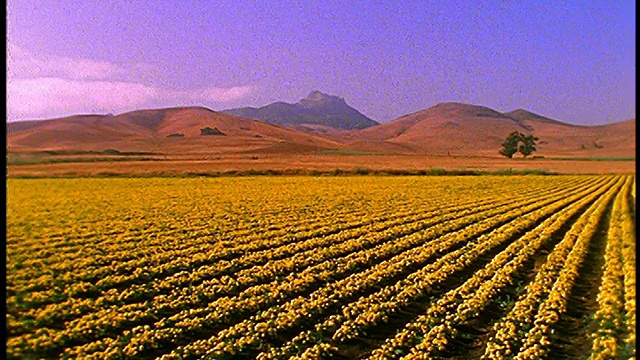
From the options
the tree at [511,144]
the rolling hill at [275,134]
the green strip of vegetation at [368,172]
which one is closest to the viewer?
the rolling hill at [275,134]

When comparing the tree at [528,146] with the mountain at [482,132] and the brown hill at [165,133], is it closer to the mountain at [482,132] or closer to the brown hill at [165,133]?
the mountain at [482,132]

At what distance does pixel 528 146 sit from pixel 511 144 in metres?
1.98

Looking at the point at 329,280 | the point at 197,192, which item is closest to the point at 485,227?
the point at 329,280

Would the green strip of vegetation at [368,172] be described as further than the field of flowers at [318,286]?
Yes

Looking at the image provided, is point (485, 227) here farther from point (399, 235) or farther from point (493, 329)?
point (493, 329)

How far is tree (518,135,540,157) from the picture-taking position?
38.5 meters

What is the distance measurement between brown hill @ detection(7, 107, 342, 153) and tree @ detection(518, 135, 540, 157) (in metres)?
35.4

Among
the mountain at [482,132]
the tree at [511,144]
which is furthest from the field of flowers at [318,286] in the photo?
the tree at [511,144]

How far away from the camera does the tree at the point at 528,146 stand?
38531 mm

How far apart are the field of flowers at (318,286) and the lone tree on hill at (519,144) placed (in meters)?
19.9

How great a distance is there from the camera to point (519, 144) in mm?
40562

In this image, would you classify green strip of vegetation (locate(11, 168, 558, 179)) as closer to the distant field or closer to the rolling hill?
the distant field

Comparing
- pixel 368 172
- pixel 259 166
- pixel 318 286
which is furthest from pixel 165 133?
pixel 318 286

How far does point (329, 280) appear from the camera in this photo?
9922 mm
